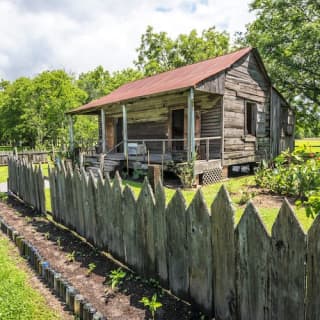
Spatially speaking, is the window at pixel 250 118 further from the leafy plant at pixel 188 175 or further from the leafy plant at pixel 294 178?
the leafy plant at pixel 188 175

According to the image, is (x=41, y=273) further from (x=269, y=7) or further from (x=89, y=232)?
(x=269, y=7)

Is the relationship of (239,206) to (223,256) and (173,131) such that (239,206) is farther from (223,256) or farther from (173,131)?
(173,131)

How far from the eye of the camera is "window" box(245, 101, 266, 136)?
43.8 feet

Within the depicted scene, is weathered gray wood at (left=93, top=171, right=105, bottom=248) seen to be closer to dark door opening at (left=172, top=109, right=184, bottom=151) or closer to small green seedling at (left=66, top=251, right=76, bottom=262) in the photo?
small green seedling at (left=66, top=251, right=76, bottom=262)

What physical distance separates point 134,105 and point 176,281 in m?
13.0

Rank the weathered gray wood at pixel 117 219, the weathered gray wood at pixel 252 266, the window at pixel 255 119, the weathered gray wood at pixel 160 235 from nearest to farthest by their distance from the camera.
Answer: the weathered gray wood at pixel 252 266
the weathered gray wood at pixel 160 235
the weathered gray wood at pixel 117 219
the window at pixel 255 119

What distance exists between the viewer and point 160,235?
290 cm

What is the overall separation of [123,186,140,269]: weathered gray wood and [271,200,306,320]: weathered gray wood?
5.59 ft

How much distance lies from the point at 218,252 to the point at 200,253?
0.22 meters

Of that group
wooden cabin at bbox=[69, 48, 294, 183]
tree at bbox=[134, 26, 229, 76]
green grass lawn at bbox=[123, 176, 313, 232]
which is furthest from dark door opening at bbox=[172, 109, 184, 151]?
tree at bbox=[134, 26, 229, 76]

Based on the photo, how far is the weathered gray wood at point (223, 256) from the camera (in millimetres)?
2183

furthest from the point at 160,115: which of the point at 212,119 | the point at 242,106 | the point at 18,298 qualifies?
the point at 18,298

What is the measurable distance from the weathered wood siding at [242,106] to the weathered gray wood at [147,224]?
895 cm

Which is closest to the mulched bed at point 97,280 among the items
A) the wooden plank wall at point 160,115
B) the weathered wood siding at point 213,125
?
the wooden plank wall at point 160,115
